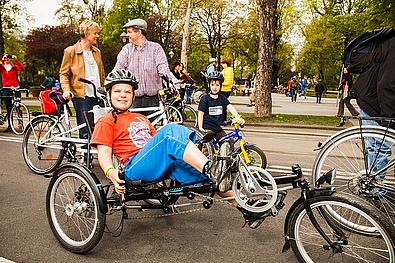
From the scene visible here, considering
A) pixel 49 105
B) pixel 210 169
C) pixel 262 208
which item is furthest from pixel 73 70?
pixel 262 208

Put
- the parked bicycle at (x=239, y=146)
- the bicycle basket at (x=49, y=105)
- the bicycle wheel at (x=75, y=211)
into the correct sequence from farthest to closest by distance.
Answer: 1. the bicycle basket at (x=49, y=105)
2. the parked bicycle at (x=239, y=146)
3. the bicycle wheel at (x=75, y=211)

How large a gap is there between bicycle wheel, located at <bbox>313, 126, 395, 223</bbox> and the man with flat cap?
2734 millimetres

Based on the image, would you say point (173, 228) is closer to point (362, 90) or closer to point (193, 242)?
point (193, 242)

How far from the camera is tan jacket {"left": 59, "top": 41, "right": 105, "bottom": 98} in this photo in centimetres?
580

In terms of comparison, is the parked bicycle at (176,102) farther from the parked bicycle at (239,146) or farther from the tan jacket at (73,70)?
the tan jacket at (73,70)

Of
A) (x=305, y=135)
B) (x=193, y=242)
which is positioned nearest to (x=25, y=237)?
(x=193, y=242)

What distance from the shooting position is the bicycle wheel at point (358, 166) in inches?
136

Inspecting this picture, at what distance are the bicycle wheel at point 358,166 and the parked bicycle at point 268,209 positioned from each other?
46 centimetres

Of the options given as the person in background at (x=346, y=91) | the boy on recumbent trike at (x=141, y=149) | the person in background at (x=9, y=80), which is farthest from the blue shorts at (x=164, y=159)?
the person in background at (x=9, y=80)

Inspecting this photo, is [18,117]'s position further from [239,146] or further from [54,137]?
[239,146]

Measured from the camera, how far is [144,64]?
18.9ft

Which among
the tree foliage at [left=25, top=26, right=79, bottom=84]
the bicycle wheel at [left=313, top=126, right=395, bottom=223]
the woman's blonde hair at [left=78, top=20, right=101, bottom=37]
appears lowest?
the bicycle wheel at [left=313, top=126, right=395, bottom=223]

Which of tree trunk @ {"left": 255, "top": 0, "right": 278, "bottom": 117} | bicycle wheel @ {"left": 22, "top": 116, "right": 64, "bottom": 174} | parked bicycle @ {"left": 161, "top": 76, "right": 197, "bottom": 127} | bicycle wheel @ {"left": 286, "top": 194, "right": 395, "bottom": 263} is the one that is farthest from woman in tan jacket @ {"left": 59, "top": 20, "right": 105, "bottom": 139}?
tree trunk @ {"left": 255, "top": 0, "right": 278, "bottom": 117}

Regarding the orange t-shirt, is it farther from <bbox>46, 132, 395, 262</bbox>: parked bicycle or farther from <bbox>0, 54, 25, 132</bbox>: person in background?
<bbox>0, 54, 25, 132</bbox>: person in background
